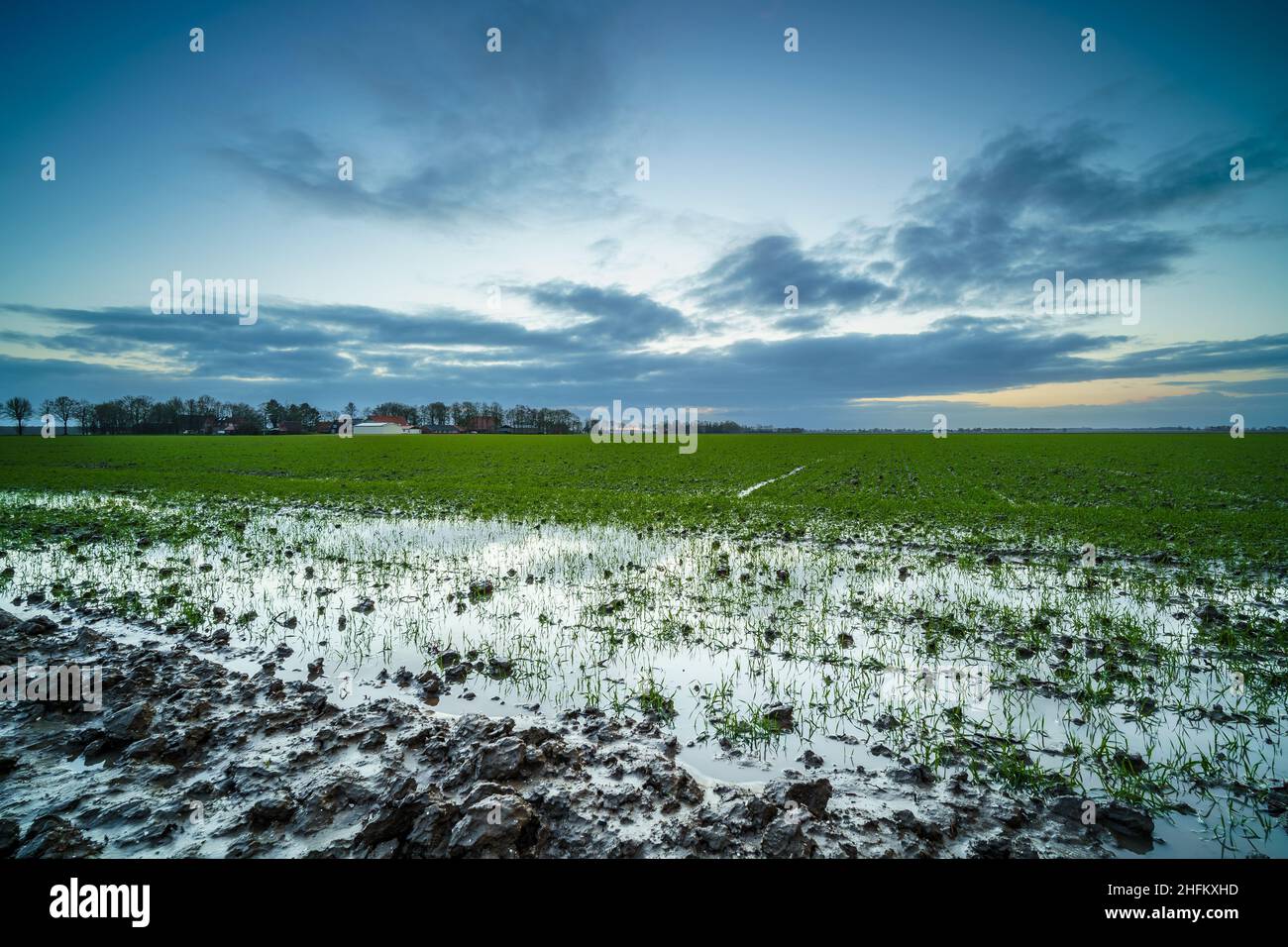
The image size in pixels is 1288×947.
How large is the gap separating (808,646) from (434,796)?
17.5 ft

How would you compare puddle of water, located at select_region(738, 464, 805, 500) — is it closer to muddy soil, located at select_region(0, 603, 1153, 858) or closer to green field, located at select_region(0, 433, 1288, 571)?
green field, located at select_region(0, 433, 1288, 571)

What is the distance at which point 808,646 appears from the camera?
25.0ft

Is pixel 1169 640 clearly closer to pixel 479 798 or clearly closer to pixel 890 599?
pixel 890 599

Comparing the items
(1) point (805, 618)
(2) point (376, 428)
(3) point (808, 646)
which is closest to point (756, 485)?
A: (1) point (805, 618)

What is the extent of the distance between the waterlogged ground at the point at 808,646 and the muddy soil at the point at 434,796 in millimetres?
365

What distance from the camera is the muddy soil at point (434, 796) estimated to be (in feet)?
12.4

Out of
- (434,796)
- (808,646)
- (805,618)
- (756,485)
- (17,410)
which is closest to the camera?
(434,796)

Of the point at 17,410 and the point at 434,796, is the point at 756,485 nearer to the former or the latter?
the point at 434,796

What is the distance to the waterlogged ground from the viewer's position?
4.95 metres

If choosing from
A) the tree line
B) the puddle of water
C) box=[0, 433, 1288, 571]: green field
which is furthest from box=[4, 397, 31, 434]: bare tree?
the puddle of water

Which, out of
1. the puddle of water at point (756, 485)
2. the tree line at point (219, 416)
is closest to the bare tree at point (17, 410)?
the tree line at point (219, 416)

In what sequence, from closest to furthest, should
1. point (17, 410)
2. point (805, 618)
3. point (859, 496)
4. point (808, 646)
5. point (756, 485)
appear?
point (808, 646)
point (805, 618)
point (859, 496)
point (756, 485)
point (17, 410)

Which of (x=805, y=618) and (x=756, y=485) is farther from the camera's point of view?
(x=756, y=485)
